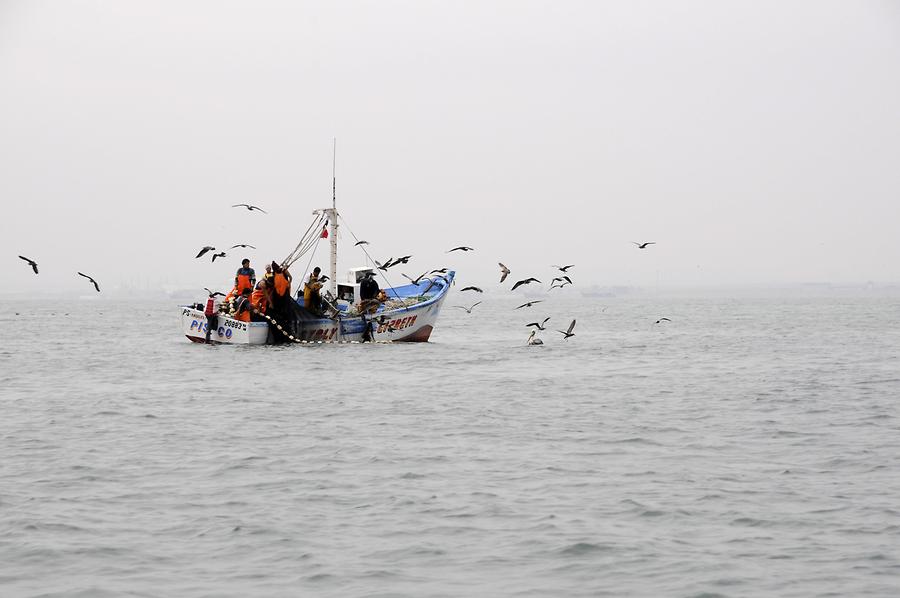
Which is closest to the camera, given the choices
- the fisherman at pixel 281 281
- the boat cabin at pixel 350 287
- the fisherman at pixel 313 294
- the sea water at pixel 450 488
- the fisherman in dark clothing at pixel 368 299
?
the sea water at pixel 450 488

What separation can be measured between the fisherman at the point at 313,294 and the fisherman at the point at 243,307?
1.71 metres

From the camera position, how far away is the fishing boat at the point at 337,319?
31.8m

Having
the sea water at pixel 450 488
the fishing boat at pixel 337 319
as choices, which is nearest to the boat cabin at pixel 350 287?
the fishing boat at pixel 337 319

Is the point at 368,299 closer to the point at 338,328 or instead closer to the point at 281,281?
the point at 338,328

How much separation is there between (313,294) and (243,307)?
2280 mm

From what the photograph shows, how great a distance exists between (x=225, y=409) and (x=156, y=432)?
272 centimetres

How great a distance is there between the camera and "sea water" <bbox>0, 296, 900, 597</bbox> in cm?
770

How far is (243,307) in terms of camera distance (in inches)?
1266

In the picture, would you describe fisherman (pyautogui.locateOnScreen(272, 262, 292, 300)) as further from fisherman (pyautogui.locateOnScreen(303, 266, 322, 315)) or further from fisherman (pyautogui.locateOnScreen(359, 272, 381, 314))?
fisherman (pyautogui.locateOnScreen(359, 272, 381, 314))

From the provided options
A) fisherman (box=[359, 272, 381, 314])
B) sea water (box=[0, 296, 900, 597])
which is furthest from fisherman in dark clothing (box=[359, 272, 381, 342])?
sea water (box=[0, 296, 900, 597])

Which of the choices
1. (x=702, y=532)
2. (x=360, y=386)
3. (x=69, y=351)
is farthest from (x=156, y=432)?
(x=69, y=351)

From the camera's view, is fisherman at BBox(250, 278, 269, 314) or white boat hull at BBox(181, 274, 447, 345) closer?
fisherman at BBox(250, 278, 269, 314)

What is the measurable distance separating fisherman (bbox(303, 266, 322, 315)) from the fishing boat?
9.0 inches

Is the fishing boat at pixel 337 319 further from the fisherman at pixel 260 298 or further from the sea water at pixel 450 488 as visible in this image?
the sea water at pixel 450 488
